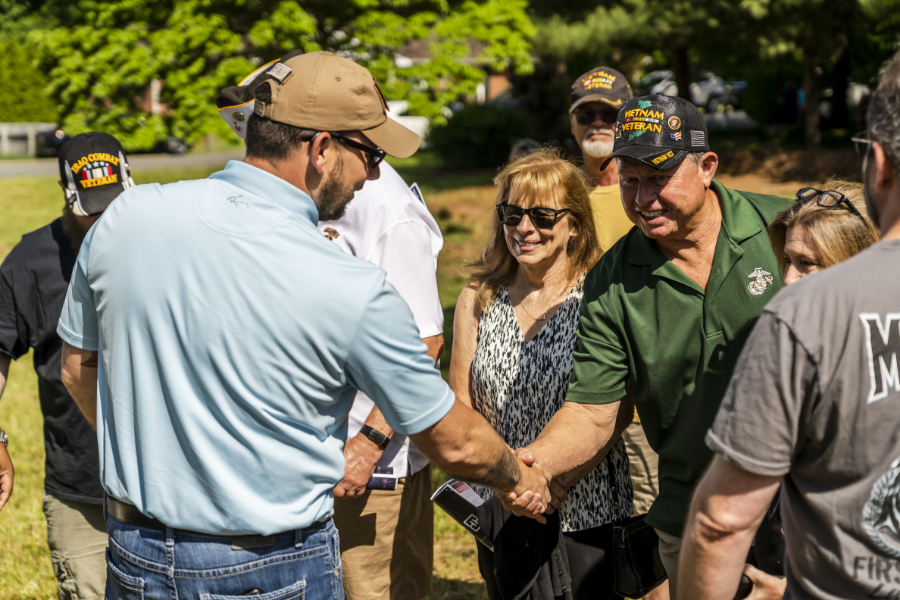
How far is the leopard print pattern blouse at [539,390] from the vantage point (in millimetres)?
3188

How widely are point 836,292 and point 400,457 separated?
219 cm

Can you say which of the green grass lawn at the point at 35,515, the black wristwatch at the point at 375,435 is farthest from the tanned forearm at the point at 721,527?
the green grass lawn at the point at 35,515

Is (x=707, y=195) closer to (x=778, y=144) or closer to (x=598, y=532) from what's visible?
(x=598, y=532)

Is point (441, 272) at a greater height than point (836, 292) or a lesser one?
lesser

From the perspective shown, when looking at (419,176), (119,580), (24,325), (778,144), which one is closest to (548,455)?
(119,580)

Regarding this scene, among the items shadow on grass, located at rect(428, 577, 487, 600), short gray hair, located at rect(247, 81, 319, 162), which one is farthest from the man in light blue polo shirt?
shadow on grass, located at rect(428, 577, 487, 600)

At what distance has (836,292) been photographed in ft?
5.05

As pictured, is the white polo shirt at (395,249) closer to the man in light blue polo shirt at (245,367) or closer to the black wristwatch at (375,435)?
the black wristwatch at (375,435)

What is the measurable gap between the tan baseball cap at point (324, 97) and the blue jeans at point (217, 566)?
110cm

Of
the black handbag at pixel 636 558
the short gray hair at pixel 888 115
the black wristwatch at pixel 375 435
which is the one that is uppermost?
the short gray hair at pixel 888 115

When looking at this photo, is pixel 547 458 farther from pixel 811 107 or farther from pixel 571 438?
pixel 811 107

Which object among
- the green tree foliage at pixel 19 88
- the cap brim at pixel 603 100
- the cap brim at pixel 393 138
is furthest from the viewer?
the green tree foliage at pixel 19 88

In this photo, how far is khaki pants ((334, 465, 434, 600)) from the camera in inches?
134

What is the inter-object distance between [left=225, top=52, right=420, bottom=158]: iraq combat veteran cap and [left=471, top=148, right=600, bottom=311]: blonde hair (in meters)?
1.13
